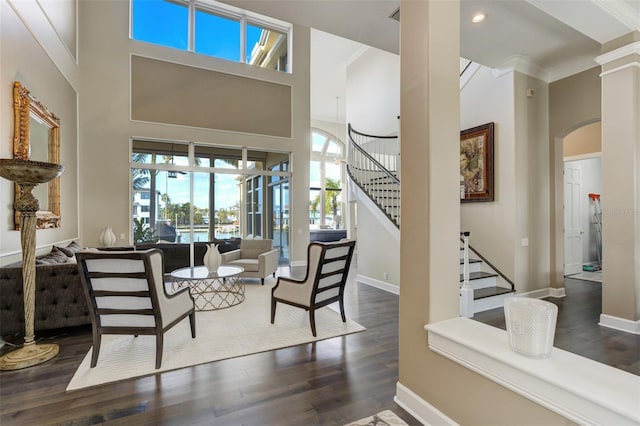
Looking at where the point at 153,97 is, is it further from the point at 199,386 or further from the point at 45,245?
the point at 199,386

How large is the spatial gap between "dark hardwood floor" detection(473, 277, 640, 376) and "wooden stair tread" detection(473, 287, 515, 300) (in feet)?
0.71

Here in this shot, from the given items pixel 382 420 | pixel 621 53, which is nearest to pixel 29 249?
pixel 382 420

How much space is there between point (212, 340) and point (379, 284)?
Answer: 127 inches

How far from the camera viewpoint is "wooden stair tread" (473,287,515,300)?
429cm

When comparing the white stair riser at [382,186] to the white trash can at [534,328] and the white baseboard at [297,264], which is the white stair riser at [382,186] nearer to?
the white baseboard at [297,264]

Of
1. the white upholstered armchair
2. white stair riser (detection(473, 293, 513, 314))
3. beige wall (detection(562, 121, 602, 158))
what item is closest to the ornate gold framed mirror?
the white upholstered armchair

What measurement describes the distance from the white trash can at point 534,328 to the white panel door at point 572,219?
6718 millimetres

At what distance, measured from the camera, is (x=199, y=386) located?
237cm

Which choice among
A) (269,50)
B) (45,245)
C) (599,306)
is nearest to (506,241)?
(599,306)

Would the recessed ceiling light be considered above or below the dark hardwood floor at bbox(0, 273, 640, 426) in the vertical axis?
above

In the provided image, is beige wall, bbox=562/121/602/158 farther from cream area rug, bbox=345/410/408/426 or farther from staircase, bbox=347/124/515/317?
cream area rug, bbox=345/410/408/426

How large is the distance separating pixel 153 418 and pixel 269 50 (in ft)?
27.5

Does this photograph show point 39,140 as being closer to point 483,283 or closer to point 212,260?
point 212,260

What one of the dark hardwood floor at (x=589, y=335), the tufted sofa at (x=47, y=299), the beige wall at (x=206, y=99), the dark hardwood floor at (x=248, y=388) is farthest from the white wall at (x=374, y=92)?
the tufted sofa at (x=47, y=299)
